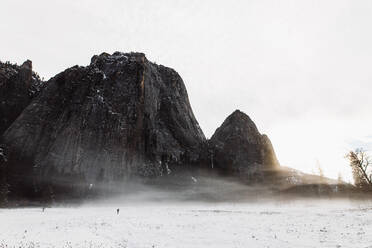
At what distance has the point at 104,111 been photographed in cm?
9156

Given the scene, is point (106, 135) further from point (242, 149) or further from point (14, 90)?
point (242, 149)

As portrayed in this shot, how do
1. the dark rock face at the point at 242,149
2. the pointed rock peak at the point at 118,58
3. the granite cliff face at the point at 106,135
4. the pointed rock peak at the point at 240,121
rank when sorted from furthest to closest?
the pointed rock peak at the point at 118,58, the pointed rock peak at the point at 240,121, the dark rock face at the point at 242,149, the granite cliff face at the point at 106,135

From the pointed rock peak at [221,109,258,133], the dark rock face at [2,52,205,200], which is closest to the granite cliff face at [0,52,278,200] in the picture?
the dark rock face at [2,52,205,200]

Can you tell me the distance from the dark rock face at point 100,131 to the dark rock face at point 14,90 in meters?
2.53

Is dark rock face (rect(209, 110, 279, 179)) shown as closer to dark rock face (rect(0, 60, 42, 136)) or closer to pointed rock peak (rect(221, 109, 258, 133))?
pointed rock peak (rect(221, 109, 258, 133))

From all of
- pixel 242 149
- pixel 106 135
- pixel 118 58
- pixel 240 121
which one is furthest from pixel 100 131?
pixel 240 121

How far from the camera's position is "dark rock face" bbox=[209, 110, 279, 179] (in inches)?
3861

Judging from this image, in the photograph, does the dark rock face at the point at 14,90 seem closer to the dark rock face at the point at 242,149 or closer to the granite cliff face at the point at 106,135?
the granite cliff face at the point at 106,135

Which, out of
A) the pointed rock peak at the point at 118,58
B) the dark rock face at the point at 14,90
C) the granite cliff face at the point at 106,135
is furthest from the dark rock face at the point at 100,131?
the dark rock face at the point at 14,90

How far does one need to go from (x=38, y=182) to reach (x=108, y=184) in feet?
64.0

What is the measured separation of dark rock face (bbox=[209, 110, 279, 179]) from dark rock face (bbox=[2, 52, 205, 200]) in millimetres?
8522

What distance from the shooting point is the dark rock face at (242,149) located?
98062mm

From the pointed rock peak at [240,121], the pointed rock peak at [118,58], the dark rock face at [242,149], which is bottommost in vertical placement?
the dark rock face at [242,149]

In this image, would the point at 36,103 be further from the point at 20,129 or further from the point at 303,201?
the point at 303,201
